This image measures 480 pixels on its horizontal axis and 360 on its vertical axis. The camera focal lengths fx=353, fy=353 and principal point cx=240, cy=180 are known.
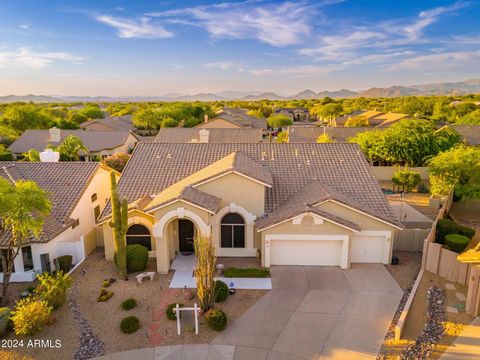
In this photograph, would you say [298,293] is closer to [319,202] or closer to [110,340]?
[319,202]

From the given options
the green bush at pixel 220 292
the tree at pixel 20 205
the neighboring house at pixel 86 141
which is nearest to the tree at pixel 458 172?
the green bush at pixel 220 292

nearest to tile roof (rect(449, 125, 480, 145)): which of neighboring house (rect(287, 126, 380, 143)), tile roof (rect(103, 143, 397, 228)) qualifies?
neighboring house (rect(287, 126, 380, 143))

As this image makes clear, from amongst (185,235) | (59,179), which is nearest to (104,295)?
(185,235)

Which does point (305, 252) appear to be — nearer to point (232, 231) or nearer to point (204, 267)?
point (232, 231)

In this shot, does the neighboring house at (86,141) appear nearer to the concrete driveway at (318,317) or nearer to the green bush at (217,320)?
the concrete driveway at (318,317)

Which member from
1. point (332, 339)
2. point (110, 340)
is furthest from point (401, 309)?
point (110, 340)

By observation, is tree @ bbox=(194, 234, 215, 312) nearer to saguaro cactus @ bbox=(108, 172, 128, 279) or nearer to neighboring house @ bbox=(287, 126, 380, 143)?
saguaro cactus @ bbox=(108, 172, 128, 279)
